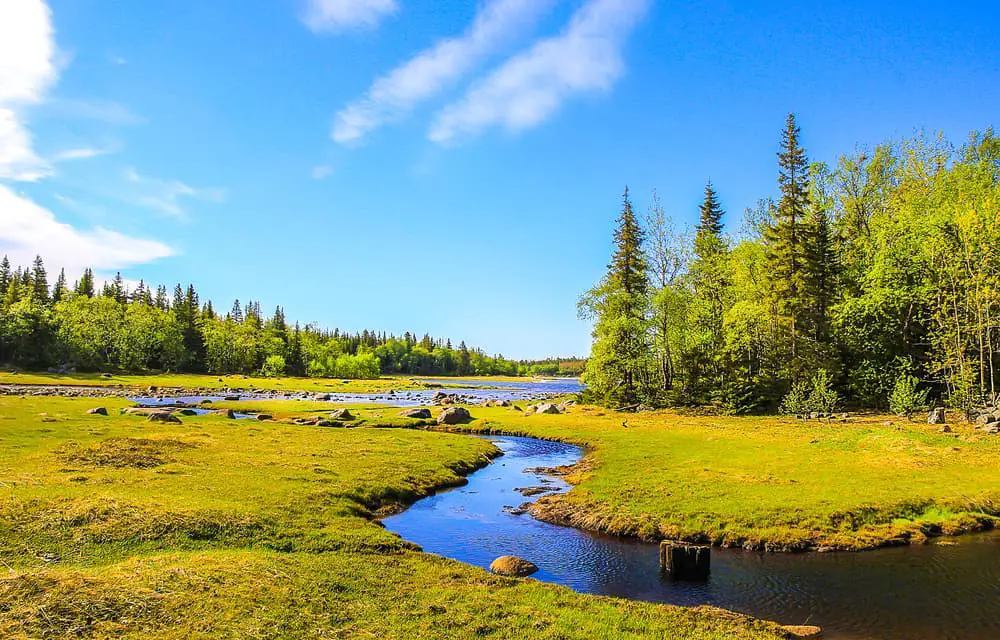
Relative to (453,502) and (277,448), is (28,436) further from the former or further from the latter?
(453,502)

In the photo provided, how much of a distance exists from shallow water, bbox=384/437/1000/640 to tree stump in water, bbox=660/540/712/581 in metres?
0.47

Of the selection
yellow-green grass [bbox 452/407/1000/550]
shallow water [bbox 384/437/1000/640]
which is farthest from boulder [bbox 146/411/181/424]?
yellow-green grass [bbox 452/407/1000/550]

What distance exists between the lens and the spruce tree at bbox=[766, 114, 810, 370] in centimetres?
5756

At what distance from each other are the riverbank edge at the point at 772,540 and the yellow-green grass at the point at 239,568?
7.19 meters

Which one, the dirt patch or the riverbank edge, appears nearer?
the riverbank edge

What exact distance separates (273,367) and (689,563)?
17805 centimetres

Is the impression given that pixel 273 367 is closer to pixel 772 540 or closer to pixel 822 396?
pixel 822 396

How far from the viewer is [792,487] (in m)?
26.1

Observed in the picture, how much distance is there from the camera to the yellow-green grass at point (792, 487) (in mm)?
21484

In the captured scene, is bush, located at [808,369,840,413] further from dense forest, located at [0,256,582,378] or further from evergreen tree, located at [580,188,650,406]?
dense forest, located at [0,256,582,378]

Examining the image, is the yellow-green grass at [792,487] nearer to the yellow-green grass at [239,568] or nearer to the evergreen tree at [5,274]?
the yellow-green grass at [239,568]

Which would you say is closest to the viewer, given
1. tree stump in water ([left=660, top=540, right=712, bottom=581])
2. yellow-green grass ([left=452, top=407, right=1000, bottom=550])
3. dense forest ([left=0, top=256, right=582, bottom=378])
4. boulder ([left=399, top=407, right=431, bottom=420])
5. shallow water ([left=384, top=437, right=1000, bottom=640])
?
shallow water ([left=384, top=437, right=1000, bottom=640])

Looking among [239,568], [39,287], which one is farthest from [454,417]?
[39,287]

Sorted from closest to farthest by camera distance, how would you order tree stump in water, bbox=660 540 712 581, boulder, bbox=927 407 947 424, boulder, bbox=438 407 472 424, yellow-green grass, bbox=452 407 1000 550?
tree stump in water, bbox=660 540 712 581, yellow-green grass, bbox=452 407 1000 550, boulder, bbox=927 407 947 424, boulder, bbox=438 407 472 424
